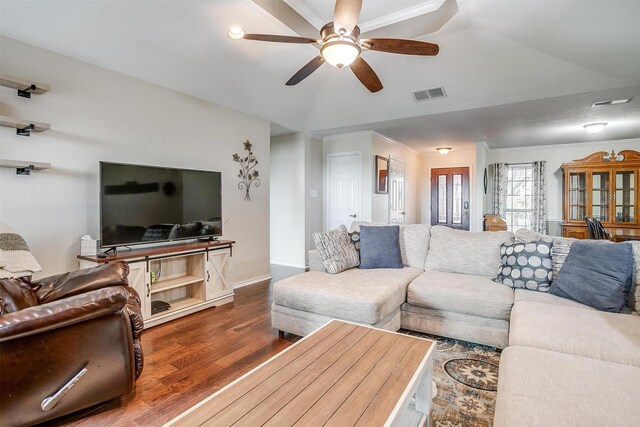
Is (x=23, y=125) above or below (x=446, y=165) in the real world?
below

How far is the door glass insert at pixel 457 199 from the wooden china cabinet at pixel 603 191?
2.14 meters

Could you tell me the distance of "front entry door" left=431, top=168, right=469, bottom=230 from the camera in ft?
25.6

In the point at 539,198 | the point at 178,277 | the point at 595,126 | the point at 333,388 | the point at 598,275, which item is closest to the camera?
the point at 333,388

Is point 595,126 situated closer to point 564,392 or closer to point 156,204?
point 564,392

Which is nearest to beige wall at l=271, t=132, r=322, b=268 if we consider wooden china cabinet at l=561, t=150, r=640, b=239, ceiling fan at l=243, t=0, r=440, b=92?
ceiling fan at l=243, t=0, r=440, b=92

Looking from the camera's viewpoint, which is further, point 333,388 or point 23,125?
point 23,125

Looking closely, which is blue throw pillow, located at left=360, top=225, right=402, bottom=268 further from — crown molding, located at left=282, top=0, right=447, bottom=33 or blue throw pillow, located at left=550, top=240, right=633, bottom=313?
crown molding, located at left=282, top=0, right=447, bottom=33

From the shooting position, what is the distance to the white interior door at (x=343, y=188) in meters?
5.82

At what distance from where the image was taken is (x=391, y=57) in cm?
348

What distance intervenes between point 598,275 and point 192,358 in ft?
9.55

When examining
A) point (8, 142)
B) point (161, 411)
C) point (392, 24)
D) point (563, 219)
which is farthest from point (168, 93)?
point (563, 219)

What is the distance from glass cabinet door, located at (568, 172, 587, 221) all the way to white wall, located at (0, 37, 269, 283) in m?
6.47

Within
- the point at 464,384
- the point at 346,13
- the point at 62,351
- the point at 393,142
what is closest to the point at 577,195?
the point at 393,142

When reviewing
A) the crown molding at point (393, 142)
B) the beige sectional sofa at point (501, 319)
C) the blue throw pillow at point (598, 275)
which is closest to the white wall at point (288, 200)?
the crown molding at point (393, 142)
